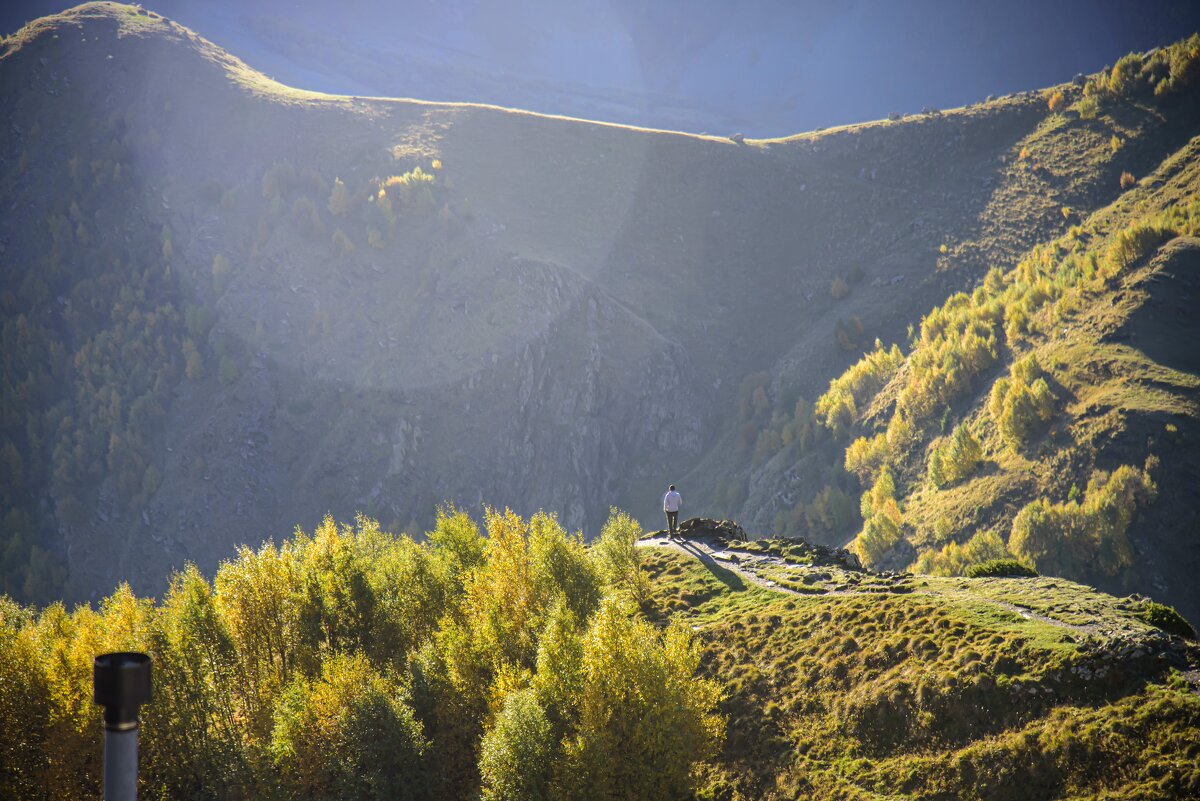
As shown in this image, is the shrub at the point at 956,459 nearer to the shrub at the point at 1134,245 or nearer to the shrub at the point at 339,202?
the shrub at the point at 1134,245

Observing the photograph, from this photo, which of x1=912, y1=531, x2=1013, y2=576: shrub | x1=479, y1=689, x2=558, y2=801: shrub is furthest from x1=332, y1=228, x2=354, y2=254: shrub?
x1=479, y1=689, x2=558, y2=801: shrub

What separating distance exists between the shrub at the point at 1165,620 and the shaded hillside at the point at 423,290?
5146 centimetres

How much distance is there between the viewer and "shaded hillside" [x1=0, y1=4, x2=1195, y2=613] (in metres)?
96.8

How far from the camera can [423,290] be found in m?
107

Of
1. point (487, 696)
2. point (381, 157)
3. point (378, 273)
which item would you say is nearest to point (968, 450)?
point (487, 696)

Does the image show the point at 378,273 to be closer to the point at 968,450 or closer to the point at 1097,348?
the point at 968,450

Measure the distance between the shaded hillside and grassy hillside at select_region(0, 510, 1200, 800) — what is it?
158 feet

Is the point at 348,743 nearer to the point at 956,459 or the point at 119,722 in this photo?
the point at 119,722

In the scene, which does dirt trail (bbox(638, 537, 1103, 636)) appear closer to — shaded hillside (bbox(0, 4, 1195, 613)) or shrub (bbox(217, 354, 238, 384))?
shaded hillside (bbox(0, 4, 1195, 613))

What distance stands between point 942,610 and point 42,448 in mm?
120382

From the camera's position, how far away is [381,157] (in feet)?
405

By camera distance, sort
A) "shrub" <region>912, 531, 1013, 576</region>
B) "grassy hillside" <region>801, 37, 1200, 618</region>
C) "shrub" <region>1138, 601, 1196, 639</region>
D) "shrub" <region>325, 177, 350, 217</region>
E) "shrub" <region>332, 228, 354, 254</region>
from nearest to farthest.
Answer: "shrub" <region>1138, 601, 1196, 639</region>, "grassy hillside" <region>801, 37, 1200, 618</region>, "shrub" <region>912, 531, 1013, 576</region>, "shrub" <region>332, 228, 354, 254</region>, "shrub" <region>325, 177, 350, 217</region>

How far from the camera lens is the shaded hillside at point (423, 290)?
317 feet

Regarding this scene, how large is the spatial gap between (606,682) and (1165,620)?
18984mm
